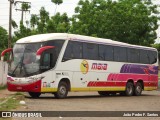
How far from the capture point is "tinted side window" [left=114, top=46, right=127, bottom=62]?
A: 2808 centimetres

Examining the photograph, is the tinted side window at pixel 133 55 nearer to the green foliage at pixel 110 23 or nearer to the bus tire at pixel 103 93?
the bus tire at pixel 103 93

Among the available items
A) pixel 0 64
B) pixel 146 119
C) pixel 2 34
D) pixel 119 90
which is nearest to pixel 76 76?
pixel 119 90

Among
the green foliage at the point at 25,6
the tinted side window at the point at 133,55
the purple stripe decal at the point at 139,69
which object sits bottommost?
the purple stripe decal at the point at 139,69

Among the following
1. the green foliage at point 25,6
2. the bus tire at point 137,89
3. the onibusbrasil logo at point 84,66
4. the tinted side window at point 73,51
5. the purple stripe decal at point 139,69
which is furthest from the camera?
the green foliage at point 25,6

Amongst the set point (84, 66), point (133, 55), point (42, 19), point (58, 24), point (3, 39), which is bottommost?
point (84, 66)

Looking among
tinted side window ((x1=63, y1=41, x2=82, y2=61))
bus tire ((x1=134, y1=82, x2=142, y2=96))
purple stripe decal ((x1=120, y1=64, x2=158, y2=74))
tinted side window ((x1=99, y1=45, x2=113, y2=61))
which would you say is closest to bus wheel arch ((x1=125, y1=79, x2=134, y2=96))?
bus tire ((x1=134, y1=82, x2=142, y2=96))

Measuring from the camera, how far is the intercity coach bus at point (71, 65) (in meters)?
22.3

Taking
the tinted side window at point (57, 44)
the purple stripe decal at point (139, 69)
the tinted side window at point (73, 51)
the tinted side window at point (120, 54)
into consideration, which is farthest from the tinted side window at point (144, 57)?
the tinted side window at point (57, 44)

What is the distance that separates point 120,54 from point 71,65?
558 centimetres

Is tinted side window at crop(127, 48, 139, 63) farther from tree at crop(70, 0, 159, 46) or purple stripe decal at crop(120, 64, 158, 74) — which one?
tree at crop(70, 0, 159, 46)

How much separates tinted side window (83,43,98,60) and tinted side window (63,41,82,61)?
49cm

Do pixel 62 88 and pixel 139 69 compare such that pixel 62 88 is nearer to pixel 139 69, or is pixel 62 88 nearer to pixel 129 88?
pixel 129 88

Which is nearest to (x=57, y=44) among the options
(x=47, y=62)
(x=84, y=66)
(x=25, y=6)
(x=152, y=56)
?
(x=47, y=62)

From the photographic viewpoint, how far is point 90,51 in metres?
25.5
